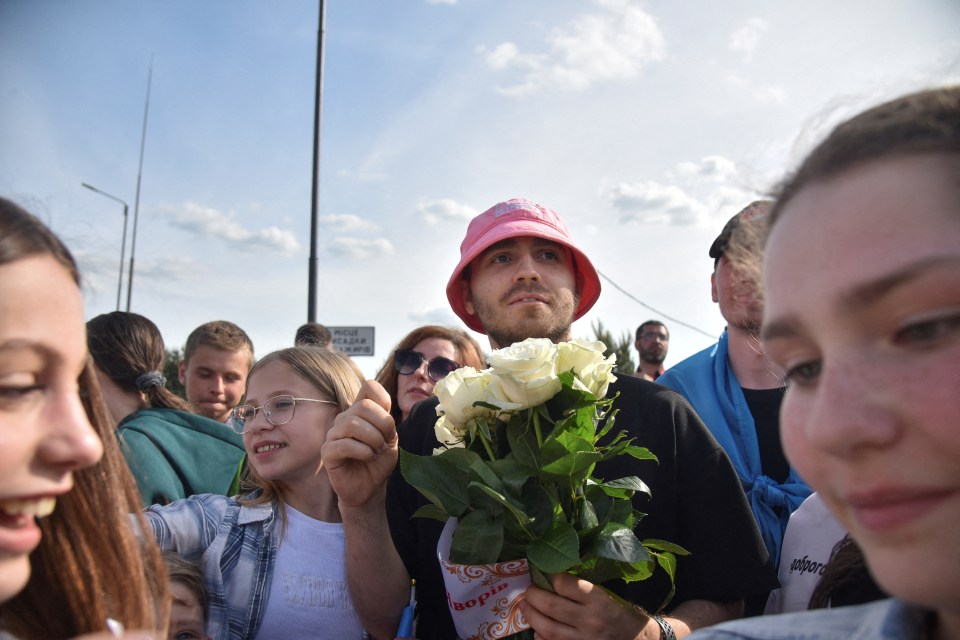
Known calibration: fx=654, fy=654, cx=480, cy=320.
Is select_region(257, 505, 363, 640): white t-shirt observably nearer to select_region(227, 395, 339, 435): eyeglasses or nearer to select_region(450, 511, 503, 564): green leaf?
select_region(227, 395, 339, 435): eyeglasses

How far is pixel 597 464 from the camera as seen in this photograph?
1.98 metres

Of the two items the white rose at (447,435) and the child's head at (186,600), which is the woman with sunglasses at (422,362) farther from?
the white rose at (447,435)

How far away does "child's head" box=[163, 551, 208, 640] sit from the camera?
231 cm

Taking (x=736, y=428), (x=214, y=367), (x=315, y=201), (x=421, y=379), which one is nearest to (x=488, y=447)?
(x=736, y=428)

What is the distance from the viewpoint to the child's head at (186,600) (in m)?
2.31

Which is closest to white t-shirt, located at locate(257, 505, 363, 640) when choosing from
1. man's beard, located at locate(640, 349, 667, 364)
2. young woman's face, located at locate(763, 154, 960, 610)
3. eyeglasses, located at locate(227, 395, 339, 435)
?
eyeglasses, located at locate(227, 395, 339, 435)

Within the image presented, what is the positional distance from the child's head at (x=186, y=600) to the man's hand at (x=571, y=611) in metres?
1.46

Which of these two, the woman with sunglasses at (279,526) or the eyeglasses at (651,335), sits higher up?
the eyeglasses at (651,335)

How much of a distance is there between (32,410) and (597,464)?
4.75 feet

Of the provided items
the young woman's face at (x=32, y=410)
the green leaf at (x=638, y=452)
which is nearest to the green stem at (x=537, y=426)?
the green leaf at (x=638, y=452)

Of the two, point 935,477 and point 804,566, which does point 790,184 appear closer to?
point 935,477

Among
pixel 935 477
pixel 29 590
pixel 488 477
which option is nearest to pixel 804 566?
pixel 488 477

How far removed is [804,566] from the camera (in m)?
1.97

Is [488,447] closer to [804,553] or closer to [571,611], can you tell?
[571,611]
